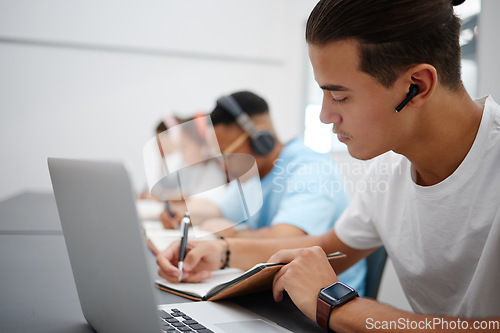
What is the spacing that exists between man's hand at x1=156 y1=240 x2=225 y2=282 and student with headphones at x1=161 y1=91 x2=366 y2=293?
285mm

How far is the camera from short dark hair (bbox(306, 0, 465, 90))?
0.74m

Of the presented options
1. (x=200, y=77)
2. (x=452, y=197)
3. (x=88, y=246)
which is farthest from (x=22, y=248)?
(x=200, y=77)

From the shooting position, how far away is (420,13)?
0.74 m

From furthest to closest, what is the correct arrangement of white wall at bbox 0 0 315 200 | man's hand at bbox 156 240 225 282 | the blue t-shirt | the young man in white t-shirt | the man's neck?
white wall at bbox 0 0 315 200 → the blue t-shirt → man's hand at bbox 156 240 225 282 → the man's neck → the young man in white t-shirt

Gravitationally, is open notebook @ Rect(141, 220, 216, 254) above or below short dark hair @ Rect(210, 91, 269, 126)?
below

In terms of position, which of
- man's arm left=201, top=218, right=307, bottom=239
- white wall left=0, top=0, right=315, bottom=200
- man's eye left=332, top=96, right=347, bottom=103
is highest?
white wall left=0, top=0, right=315, bottom=200

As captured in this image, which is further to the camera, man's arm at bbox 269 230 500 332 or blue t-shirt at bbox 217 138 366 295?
blue t-shirt at bbox 217 138 366 295

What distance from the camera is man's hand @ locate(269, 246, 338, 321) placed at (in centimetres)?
71

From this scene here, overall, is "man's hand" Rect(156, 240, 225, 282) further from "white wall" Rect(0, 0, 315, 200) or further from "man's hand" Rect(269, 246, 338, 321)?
"white wall" Rect(0, 0, 315, 200)

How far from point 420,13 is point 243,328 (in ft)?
1.82

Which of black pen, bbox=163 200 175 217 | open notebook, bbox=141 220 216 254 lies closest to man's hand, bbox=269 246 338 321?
open notebook, bbox=141 220 216 254

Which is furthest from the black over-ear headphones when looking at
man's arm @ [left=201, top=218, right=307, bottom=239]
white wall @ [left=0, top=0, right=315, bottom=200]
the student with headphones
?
white wall @ [left=0, top=0, right=315, bottom=200]

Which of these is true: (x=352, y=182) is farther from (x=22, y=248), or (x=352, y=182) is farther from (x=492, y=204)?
(x=22, y=248)

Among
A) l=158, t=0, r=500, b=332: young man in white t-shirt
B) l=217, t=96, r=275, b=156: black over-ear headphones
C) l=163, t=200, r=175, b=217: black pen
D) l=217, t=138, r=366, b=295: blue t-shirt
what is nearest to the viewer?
l=158, t=0, r=500, b=332: young man in white t-shirt
